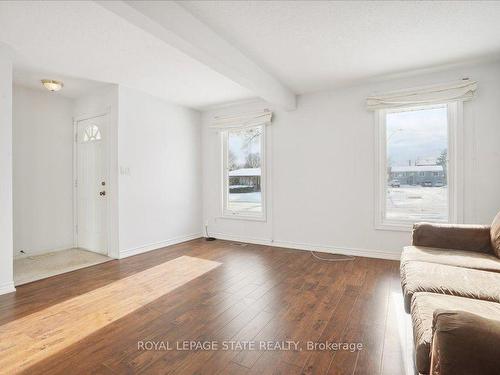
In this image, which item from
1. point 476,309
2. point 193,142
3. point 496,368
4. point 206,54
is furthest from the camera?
point 193,142

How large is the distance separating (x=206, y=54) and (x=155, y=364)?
2.39 metres

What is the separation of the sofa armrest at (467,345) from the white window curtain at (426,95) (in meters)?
3.18

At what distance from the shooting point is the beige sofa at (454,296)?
2.79 ft

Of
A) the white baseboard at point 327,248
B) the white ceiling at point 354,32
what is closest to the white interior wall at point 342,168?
the white baseboard at point 327,248

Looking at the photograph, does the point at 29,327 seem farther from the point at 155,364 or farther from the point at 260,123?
the point at 260,123

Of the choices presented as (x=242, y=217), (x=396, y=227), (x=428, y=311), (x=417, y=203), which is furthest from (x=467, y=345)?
(x=242, y=217)

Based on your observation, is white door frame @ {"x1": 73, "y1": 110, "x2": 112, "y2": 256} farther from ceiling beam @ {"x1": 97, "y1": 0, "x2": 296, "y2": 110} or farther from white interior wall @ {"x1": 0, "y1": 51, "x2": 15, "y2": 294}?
ceiling beam @ {"x1": 97, "y1": 0, "x2": 296, "y2": 110}

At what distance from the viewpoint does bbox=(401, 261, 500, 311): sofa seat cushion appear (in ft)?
5.01

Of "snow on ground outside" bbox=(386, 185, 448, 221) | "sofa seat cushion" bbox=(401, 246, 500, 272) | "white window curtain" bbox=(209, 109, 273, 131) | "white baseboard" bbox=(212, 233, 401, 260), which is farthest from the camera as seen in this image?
"white window curtain" bbox=(209, 109, 273, 131)

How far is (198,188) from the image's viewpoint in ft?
17.1

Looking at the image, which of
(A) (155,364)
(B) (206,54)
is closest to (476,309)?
(A) (155,364)

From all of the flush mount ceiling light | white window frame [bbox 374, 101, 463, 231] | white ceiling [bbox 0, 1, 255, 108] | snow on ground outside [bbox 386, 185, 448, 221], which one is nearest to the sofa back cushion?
white window frame [bbox 374, 101, 463, 231]

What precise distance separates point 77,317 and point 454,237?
3.25 meters

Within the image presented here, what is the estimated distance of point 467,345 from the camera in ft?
2.80
